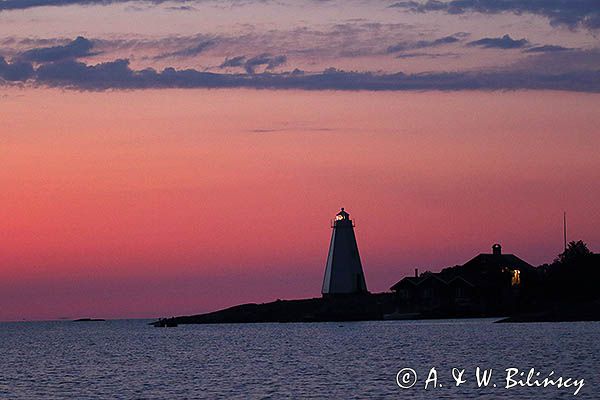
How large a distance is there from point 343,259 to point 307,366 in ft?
218

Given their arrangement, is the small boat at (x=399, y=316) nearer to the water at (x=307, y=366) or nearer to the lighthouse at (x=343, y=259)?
the lighthouse at (x=343, y=259)

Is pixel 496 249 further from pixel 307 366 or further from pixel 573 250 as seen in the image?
pixel 307 366

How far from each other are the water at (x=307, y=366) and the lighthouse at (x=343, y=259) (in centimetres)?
3147

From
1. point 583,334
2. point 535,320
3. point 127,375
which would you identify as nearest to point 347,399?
point 127,375

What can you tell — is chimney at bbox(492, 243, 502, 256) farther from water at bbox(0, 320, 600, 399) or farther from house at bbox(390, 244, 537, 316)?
water at bbox(0, 320, 600, 399)

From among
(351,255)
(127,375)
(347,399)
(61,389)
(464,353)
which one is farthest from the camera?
(351,255)

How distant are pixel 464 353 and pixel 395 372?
14710 mm

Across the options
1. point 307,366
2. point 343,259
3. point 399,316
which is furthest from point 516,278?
point 307,366

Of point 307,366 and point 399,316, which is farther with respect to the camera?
point 399,316

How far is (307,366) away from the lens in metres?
63.3

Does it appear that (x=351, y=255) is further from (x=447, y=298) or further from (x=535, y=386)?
(x=535, y=386)

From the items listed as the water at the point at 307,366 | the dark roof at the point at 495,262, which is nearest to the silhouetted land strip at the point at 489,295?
the dark roof at the point at 495,262

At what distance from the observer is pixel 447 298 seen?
147 metres

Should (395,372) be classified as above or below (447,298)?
below
